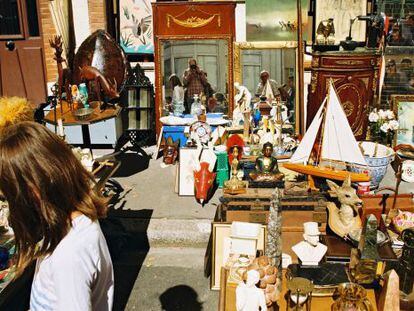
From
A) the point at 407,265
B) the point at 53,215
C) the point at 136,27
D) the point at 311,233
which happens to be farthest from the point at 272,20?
the point at 53,215

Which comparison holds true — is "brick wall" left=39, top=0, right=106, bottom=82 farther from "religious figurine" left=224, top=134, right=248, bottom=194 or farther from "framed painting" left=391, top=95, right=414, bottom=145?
"framed painting" left=391, top=95, right=414, bottom=145

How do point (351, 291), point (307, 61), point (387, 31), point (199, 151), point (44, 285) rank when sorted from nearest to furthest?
point (44, 285) → point (351, 291) → point (199, 151) → point (387, 31) → point (307, 61)

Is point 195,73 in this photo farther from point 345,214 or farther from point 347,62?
point 345,214

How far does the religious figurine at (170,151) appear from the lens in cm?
699

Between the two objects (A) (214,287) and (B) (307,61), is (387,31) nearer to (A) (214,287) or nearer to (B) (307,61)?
(B) (307,61)

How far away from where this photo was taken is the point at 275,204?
3625 millimetres

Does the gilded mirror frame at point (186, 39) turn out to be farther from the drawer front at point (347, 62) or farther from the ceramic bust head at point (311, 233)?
the ceramic bust head at point (311, 233)

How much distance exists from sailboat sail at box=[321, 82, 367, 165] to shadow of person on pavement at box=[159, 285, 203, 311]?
2146 millimetres

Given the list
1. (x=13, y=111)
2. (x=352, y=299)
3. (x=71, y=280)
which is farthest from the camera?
(x=13, y=111)

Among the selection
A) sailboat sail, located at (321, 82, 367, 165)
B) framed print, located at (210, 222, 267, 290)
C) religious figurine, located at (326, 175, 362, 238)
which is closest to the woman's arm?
framed print, located at (210, 222, 267, 290)

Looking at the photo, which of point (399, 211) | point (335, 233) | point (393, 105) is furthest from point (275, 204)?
point (393, 105)

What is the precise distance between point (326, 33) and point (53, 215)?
6.02 m

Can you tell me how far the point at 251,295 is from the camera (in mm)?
3174

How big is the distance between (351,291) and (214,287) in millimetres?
1590
